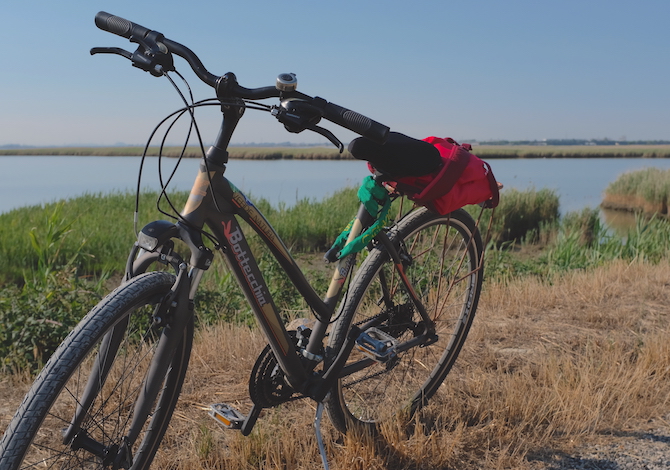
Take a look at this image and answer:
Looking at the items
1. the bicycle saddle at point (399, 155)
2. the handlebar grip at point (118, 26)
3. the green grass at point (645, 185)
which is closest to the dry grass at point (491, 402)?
the bicycle saddle at point (399, 155)

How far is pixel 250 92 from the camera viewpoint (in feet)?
5.67

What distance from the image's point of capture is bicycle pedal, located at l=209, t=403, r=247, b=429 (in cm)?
213

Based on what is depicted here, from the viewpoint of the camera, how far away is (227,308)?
495 centimetres

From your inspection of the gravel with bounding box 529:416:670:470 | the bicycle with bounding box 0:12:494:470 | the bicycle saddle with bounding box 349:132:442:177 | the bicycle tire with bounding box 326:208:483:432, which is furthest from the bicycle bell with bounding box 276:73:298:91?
the gravel with bounding box 529:416:670:470

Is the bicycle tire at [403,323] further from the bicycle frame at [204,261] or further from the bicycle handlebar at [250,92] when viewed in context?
the bicycle handlebar at [250,92]

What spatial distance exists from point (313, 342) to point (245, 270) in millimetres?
511

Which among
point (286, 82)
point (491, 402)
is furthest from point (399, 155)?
point (491, 402)

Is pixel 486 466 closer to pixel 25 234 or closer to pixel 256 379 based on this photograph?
pixel 256 379

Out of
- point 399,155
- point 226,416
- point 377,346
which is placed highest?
point 399,155

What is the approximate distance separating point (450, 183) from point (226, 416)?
1.31 m

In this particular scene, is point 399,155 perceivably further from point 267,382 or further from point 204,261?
point 267,382

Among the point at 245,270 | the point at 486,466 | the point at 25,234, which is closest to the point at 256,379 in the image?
the point at 245,270

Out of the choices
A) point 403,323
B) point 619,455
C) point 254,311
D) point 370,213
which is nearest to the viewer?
point 254,311

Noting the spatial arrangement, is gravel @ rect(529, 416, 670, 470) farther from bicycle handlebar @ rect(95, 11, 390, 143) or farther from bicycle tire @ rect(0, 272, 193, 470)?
bicycle handlebar @ rect(95, 11, 390, 143)
